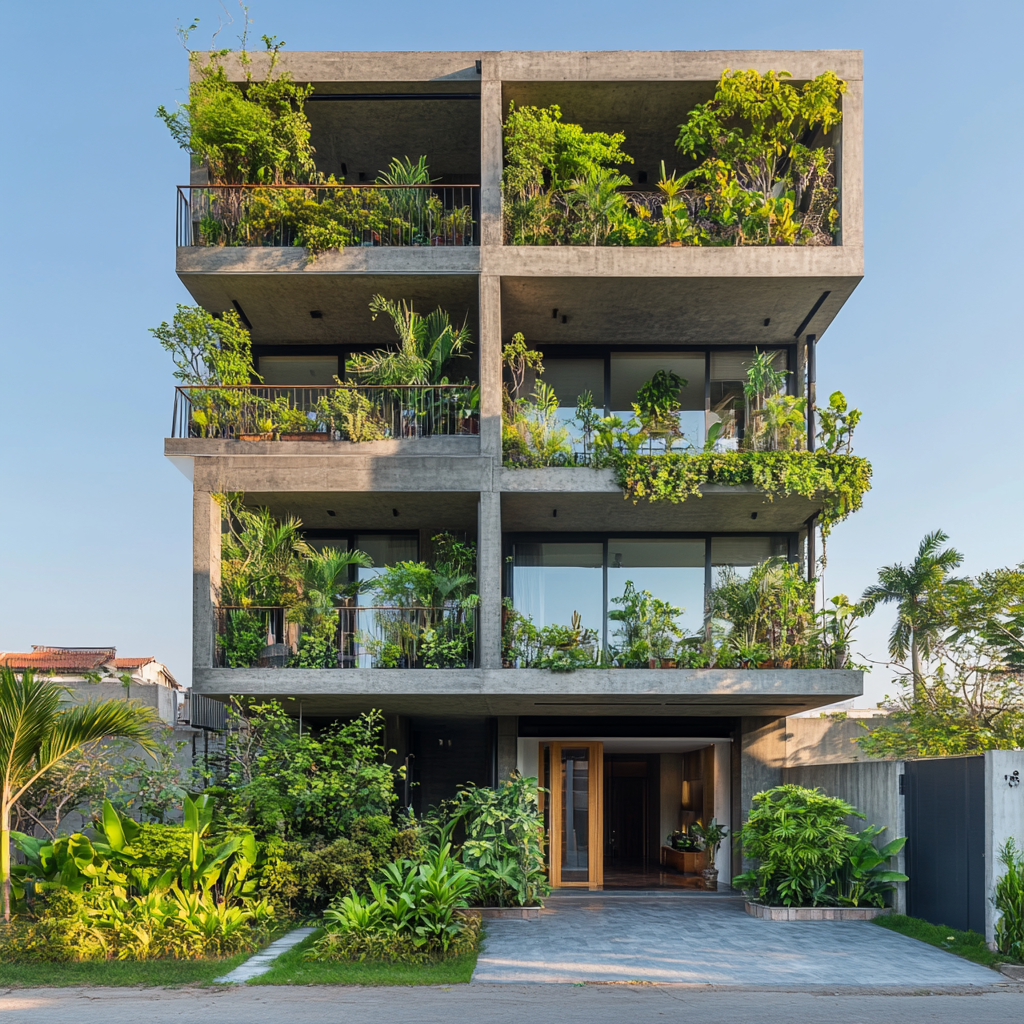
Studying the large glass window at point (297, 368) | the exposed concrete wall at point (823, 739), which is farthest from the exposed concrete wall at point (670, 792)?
the large glass window at point (297, 368)

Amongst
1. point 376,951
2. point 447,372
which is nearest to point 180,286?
point 447,372

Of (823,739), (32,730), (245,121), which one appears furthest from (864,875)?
(245,121)

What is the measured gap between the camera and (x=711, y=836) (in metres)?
17.5

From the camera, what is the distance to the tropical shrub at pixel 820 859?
513 inches

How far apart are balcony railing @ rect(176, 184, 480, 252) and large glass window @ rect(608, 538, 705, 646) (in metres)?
6.10

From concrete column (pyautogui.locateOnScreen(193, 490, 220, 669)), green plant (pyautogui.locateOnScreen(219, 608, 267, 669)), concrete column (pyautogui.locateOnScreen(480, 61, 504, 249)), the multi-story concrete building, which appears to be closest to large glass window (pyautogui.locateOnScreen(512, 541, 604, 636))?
the multi-story concrete building

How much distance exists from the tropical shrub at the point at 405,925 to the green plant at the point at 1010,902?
225 inches

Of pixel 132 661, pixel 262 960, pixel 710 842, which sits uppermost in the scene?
pixel 132 661

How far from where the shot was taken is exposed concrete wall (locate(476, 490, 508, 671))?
14250 millimetres

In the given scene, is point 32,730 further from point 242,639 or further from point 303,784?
point 242,639

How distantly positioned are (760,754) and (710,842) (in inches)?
77.0

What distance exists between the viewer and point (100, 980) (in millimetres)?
9148

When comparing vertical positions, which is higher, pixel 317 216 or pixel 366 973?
pixel 317 216

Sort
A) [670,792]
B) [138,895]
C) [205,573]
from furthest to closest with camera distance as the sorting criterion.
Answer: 1. [670,792]
2. [205,573]
3. [138,895]
